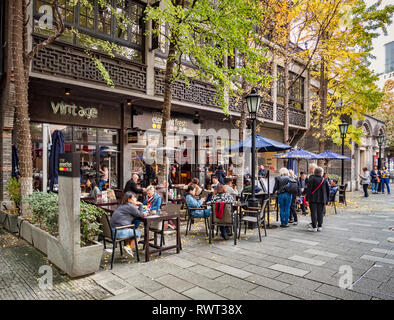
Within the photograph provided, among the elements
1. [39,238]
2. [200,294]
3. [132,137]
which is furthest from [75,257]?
[132,137]

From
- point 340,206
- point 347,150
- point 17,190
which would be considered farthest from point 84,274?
point 347,150

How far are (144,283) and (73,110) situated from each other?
8860mm

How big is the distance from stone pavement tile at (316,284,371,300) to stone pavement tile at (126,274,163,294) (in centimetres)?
252

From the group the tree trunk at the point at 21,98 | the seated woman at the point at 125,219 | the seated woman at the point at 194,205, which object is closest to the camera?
the seated woman at the point at 125,219

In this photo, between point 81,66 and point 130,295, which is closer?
point 130,295

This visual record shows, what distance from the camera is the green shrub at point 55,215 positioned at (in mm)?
5207

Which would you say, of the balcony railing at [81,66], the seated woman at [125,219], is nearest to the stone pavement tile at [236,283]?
the seated woman at [125,219]

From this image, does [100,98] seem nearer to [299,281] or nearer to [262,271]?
[262,271]

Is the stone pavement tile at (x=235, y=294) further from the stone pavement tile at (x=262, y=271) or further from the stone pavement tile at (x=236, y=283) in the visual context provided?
the stone pavement tile at (x=262, y=271)

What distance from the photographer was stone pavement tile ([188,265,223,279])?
4922 millimetres

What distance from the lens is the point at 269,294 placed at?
4188 millimetres

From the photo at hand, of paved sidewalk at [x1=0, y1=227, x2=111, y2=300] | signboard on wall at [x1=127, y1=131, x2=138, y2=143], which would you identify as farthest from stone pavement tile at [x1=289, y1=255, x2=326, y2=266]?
signboard on wall at [x1=127, y1=131, x2=138, y2=143]

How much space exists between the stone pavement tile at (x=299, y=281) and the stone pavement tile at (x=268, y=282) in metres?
0.15

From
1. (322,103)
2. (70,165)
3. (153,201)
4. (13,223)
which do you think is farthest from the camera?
(322,103)
